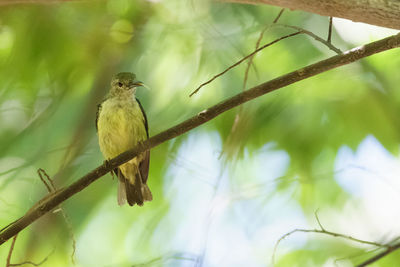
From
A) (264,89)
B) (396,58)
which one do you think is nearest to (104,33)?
(264,89)

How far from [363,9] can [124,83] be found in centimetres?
248

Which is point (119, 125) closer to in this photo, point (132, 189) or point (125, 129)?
point (125, 129)

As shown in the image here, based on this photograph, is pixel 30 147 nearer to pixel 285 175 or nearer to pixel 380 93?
pixel 285 175

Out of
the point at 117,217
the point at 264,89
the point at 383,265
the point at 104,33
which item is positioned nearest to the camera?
the point at 264,89

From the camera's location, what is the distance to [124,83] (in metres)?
4.81

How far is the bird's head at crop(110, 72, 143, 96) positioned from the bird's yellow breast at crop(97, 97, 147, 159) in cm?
11

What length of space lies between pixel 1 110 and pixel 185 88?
58.8 inches

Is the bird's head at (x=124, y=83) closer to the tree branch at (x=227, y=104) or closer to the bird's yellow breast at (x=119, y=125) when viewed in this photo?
the bird's yellow breast at (x=119, y=125)

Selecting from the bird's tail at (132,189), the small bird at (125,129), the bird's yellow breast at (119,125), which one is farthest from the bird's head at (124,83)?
the bird's tail at (132,189)

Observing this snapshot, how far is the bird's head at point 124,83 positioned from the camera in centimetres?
479

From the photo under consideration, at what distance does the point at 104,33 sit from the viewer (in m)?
4.54

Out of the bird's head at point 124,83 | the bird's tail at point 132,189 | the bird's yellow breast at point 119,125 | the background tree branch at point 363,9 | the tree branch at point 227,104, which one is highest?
the bird's head at point 124,83

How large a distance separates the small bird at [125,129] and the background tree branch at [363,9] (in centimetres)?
215

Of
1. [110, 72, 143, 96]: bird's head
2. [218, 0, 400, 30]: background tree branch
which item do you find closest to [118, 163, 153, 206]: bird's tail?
[110, 72, 143, 96]: bird's head
